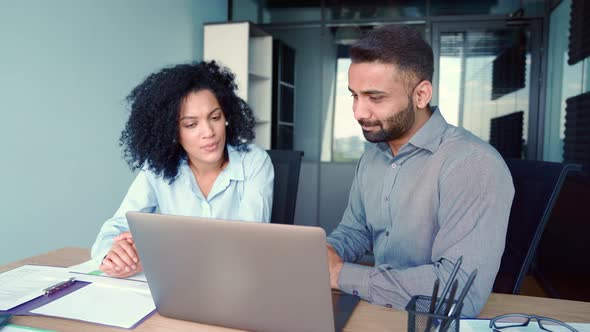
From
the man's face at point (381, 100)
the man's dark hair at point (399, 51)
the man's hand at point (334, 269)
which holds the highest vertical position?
the man's dark hair at point (399, 51)

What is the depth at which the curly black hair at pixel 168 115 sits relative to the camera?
1676mm

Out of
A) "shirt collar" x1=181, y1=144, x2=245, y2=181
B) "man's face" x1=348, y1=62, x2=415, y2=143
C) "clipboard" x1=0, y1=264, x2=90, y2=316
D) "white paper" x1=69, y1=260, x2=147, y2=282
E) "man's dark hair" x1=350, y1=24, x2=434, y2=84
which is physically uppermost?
"man's dark hair" x1=350, y1=24, x2=434, y2=84

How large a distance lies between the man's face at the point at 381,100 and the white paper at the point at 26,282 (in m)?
0.91

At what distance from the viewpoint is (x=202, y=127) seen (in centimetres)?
164

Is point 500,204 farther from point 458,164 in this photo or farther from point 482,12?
point 482,12

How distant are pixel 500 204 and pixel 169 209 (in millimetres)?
1121

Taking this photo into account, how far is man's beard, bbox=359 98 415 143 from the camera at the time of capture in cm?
126

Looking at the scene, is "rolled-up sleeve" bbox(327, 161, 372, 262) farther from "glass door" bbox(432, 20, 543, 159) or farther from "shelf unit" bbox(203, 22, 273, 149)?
"glass door" bbox(432, 20, 543, 159)

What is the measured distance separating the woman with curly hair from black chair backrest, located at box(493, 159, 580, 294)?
31.6 inches

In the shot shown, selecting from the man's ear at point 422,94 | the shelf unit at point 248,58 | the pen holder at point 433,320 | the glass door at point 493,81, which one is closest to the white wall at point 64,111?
the shelf unit at point 248,58

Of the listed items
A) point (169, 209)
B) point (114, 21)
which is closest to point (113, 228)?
point (169, 209)

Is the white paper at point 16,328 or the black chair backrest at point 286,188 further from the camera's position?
the black chair backrest at point 286,188

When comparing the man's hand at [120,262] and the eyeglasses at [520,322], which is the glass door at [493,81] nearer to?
the eyeglasses at [520,322]

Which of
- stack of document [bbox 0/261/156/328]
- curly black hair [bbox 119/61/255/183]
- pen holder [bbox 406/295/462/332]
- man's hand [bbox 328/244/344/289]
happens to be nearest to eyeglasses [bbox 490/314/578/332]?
pen holder [bbox 406/295/462/332]
